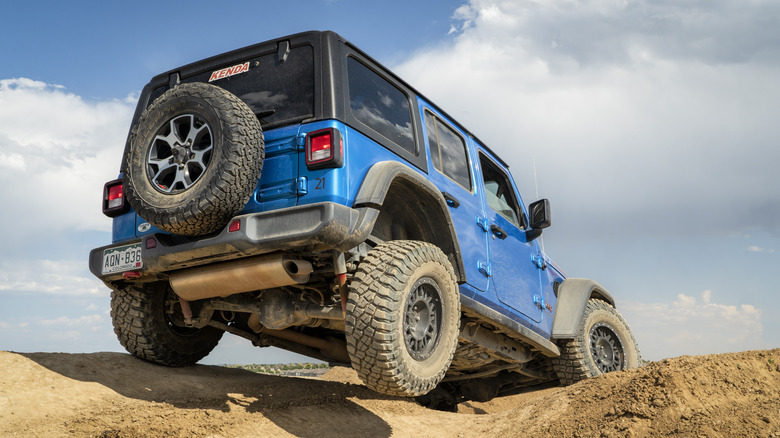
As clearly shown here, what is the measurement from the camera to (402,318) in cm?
367

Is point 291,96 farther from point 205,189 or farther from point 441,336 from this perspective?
point 441,336

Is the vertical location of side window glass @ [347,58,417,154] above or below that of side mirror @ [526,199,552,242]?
above

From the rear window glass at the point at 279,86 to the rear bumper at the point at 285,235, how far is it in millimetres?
689

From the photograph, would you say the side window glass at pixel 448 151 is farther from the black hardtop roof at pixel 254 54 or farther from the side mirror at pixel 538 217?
the side mirror at pixel 538 217

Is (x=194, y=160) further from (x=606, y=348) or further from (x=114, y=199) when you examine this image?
(x=606, y=348)

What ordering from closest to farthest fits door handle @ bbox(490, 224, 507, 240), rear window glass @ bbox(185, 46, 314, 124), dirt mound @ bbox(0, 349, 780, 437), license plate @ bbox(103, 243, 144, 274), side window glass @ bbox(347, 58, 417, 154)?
dirt mound @ bbox(0, 349, 780, 437) → rear window glass @ bbox(185, 46, 314, 124) → side window glass @ bbox(347, 58, 417, 154) → license plate @ bbox(103, 243, 144, 274) → door handle @ bbox(490, 224, 507, 240)

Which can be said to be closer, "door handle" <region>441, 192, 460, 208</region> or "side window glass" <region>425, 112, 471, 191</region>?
"door handle" <region>441, 192, 460, 208</region>

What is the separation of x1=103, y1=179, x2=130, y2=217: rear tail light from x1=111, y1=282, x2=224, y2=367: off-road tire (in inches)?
23.7

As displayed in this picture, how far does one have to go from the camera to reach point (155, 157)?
154 inches

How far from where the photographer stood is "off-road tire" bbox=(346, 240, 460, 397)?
3.58 m

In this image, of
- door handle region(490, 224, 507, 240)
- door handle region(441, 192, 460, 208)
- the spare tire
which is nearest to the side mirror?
door handle region(490, 224, 507, 240)

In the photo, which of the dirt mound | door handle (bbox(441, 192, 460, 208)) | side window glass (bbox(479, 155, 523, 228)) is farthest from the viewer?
side window glass (bbox(479, 155, 523, 228))

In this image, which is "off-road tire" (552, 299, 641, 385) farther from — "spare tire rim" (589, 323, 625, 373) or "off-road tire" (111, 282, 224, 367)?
"off-road tire" (111, 282, 224, 367)

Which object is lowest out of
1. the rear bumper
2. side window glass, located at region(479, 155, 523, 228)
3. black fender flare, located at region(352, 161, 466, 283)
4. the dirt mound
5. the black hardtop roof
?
the dirt mound
